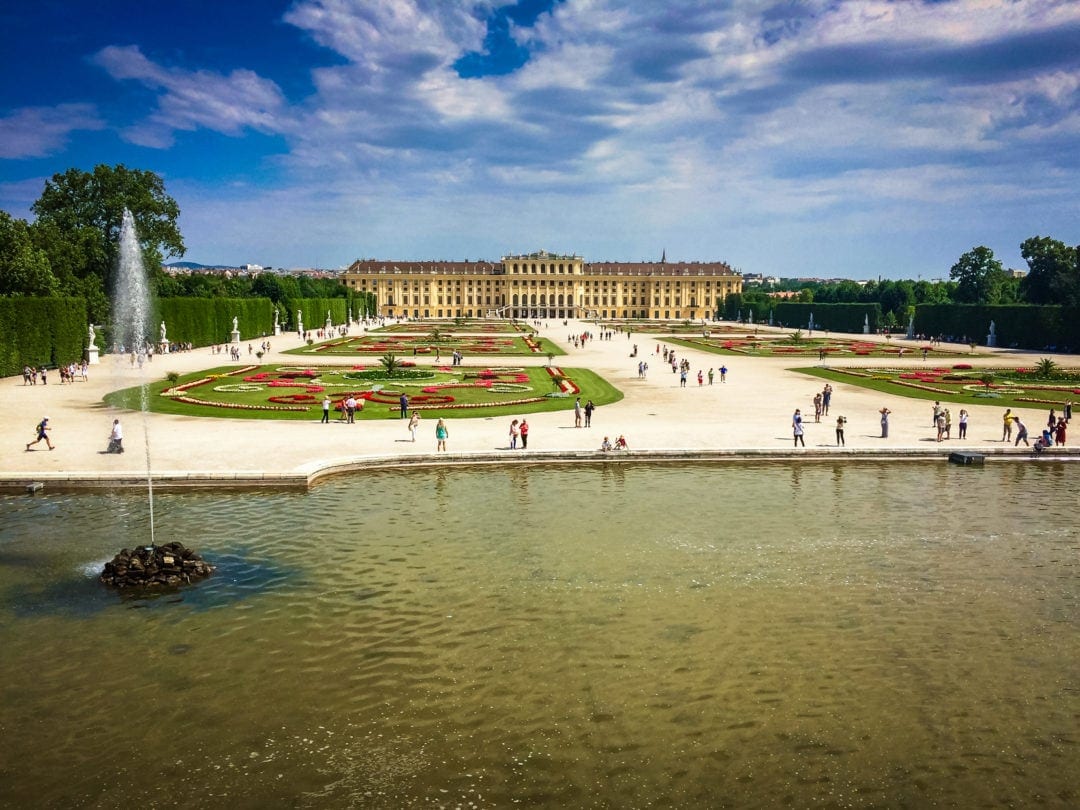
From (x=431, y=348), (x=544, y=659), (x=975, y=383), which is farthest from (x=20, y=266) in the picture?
(x=975, y=383)

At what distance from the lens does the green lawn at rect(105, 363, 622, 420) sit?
29150 millimetres

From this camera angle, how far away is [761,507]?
17.0m

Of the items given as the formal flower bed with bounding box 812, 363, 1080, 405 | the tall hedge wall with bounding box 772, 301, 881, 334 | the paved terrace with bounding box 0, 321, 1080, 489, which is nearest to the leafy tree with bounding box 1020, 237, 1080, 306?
the tall hedge wall with bounding box 772, 301, 881, 334

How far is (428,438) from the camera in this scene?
23.5m

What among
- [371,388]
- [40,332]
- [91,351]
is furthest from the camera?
[91,351]

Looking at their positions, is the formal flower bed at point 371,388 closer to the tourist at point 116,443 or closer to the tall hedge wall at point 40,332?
the tourist at point 116,443

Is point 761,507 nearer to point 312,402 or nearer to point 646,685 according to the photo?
point 646,685

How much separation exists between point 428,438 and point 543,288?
502 feet

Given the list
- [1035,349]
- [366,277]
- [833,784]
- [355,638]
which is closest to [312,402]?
[355,638]

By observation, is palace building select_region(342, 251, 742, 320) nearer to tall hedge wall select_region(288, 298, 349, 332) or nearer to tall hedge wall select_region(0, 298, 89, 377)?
tall hedge wall select_region(288, 298, 349, 332)

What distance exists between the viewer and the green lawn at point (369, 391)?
2915cm

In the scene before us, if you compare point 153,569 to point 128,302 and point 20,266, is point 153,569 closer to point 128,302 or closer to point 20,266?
point 20,266

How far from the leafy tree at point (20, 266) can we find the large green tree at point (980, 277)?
96090mm

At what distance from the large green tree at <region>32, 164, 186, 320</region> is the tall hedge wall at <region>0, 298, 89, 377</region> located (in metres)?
11.0
